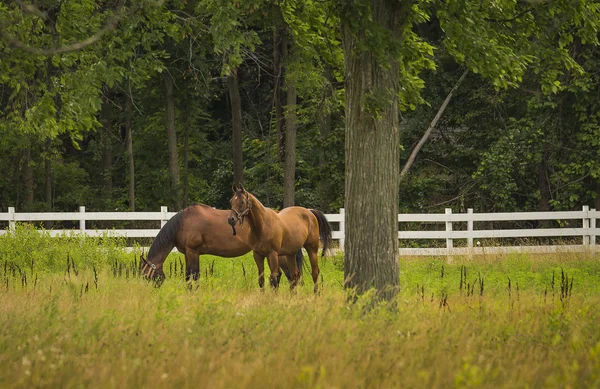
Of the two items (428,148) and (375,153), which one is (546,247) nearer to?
(428,148)

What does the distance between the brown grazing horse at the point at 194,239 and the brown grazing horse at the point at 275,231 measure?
0.29m

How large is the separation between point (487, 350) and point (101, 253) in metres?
11.4

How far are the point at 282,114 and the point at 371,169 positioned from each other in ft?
63.2

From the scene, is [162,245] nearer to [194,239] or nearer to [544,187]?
[194,239]

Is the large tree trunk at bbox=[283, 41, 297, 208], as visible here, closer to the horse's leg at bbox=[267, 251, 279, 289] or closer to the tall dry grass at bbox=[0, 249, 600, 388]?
the horse's leg at bbox=[267, 251, 279, 289]

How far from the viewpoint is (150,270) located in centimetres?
1336

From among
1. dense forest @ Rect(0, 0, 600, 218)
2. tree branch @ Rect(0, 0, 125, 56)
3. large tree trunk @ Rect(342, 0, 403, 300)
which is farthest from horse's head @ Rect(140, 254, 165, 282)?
tree branch @ Rect(0, 0, 125, 56)

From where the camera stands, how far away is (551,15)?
10562mm

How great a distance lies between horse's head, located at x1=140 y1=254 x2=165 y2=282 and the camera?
44.1 ft

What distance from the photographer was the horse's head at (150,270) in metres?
13.4

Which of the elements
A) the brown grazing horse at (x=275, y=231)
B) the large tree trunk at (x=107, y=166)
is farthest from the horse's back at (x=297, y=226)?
the large tree trunk at (x=107, y=166)

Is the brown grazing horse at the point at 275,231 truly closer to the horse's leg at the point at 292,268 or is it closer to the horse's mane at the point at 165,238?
the horse's leg at the point at 292,268

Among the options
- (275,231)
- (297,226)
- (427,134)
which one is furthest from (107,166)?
(275,231)

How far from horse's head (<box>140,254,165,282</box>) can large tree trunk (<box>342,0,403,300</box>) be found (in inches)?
172
